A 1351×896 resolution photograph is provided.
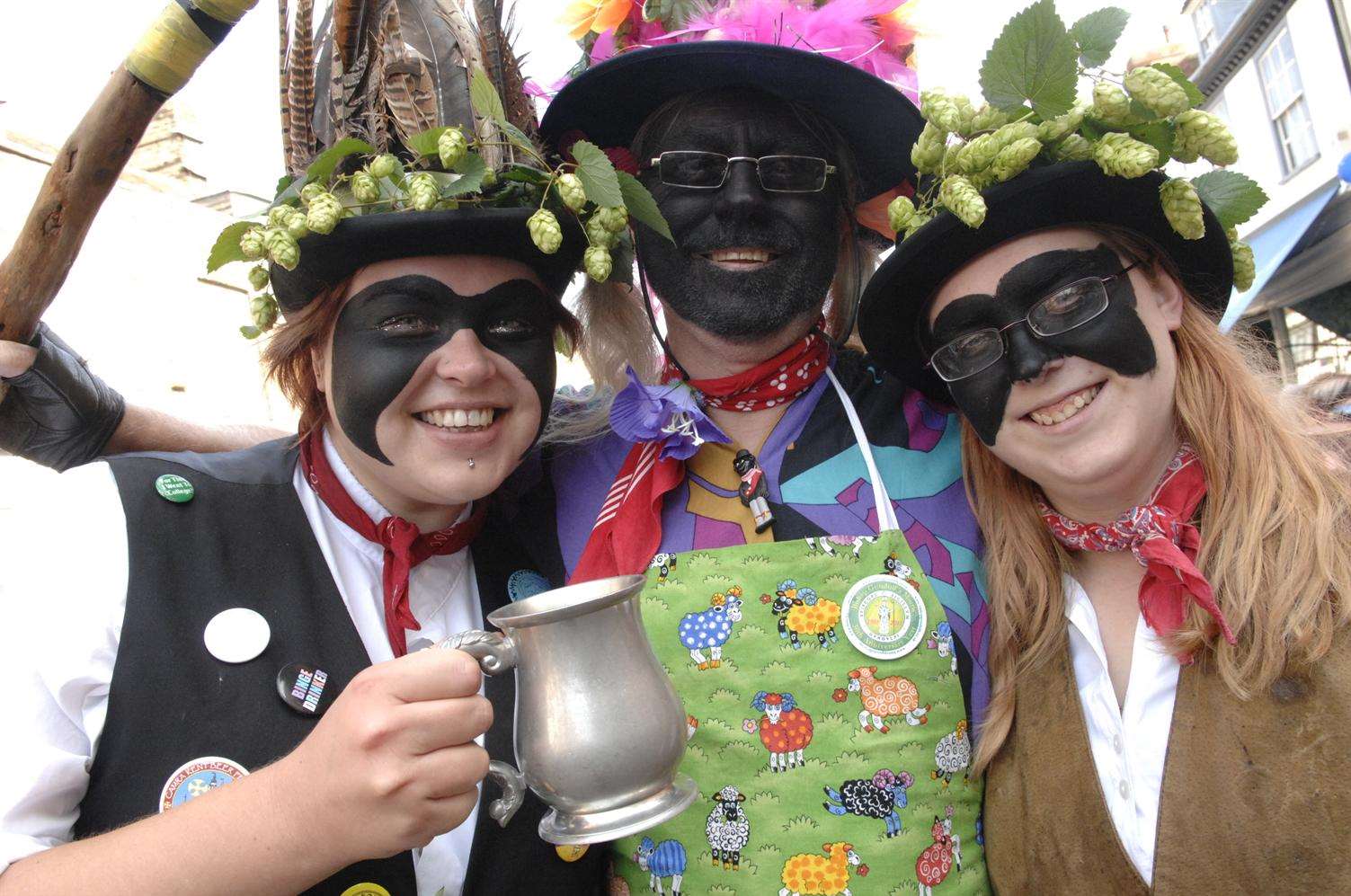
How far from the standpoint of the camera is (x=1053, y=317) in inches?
70.5

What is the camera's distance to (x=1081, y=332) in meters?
1.77

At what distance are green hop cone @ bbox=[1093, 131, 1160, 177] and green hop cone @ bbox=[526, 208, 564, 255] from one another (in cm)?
96

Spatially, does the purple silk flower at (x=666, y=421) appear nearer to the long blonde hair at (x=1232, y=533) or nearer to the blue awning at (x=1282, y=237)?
the long blonde hair at (x=1232, y=533)

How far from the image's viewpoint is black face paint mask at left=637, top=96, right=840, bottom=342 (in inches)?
85.0

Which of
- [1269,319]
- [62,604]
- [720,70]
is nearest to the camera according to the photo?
[62,604]

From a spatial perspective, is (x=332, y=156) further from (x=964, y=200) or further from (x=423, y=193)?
(x=964, y=200)

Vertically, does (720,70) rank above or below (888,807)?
above

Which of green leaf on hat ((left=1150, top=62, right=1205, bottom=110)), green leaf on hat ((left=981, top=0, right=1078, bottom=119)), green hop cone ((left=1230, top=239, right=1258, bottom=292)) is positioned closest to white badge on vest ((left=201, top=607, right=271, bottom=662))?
green leaf on hat ((left=981, top=0, right=1078, bottom=119))

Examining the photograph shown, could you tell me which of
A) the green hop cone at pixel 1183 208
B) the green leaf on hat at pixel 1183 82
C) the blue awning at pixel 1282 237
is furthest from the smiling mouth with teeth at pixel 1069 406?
the blue awning at pixel 1282 237

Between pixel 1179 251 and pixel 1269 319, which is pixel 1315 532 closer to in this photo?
pixel 1179 251

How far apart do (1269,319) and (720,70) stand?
11396 millimetres

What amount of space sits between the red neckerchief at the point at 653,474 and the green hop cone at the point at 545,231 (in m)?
0.58

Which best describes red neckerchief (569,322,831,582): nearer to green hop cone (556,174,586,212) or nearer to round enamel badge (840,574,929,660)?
round enamel badge (840,574,929,660)

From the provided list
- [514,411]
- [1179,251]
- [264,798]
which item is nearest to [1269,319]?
[1179,251]
